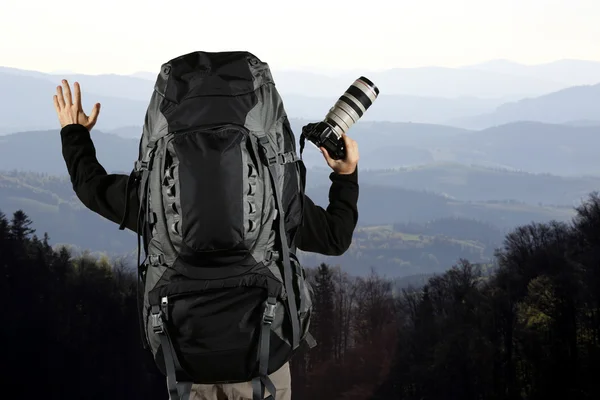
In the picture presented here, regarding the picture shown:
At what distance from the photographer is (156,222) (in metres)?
3.22

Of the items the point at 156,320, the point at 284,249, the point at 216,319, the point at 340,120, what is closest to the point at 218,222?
the point at 284,249

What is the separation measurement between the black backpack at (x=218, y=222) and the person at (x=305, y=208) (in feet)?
0.60

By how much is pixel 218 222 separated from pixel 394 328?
16.6m

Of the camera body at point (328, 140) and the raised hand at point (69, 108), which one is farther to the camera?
the raised hand at point (69, 108)

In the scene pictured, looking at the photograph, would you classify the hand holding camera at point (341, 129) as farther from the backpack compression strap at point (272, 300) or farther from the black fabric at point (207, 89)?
the black fabric at point (207, 89)

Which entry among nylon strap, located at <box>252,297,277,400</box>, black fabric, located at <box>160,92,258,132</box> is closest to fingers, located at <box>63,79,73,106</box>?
black fabric, located at <box>160,92,258,132</box>

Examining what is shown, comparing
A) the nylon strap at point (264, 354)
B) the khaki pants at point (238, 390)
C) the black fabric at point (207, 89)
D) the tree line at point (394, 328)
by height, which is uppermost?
the black fabric at point (207, 89)

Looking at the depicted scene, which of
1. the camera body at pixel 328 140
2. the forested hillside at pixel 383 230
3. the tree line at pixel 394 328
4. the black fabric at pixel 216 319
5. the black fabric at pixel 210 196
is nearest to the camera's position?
the black fabric at pixel 210 196

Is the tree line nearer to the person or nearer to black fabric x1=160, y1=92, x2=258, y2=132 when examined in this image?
the person

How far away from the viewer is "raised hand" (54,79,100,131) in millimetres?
4043

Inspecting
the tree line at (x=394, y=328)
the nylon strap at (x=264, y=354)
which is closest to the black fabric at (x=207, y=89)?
the nylon strap at (x=264, y=354)

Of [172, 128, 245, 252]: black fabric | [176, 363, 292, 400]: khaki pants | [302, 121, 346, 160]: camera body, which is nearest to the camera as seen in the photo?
[172, 128, 245, 252]: black fabric

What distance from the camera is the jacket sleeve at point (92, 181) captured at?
142 inches

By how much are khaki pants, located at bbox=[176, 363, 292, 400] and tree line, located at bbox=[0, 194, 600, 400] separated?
41.6ft
